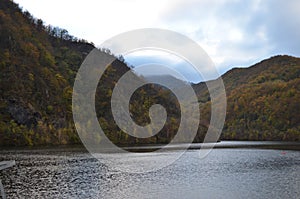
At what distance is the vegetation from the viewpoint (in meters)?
110

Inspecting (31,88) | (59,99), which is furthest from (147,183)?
(59,99)

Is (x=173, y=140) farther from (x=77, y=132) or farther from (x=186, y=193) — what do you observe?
(x=186, y=193)

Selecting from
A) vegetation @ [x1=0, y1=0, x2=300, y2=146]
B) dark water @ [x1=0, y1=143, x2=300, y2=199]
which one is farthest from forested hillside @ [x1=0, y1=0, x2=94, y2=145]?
dark water @ [x1=0, y1=143, x2=300, y2=199]

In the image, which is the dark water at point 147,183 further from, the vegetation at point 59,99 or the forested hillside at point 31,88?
the vegetation at point 59,99

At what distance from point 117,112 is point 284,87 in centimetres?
10473

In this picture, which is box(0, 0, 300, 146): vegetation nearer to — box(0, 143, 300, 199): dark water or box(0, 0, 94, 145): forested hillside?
box(0, 0, 94, 145): forested hillside

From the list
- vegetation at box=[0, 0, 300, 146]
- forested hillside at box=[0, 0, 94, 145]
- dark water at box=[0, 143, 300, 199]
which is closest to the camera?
dark water at box=[0, 143, 300, 199]

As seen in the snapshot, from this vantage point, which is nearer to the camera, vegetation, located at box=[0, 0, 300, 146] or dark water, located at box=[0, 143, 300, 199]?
dark water, located at box=[0, 143, 300, 199]

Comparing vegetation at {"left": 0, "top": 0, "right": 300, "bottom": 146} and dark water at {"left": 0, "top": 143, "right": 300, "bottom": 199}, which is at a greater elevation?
vegetation at {"left": 0, "top": 0, "right": 300, "bottom": 146}

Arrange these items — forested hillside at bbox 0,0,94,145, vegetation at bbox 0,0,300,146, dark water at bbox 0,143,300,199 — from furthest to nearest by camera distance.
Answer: vegetation at bbox 0,0,300,146 < forested hillside at bbox 0,0,94,145 < dark water at bbox 0,143,300,199

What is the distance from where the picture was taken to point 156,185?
103 feet

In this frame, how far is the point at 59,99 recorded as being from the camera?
416 feet

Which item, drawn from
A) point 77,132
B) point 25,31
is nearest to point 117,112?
point 77,132

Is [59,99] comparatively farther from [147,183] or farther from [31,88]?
[147,183]
